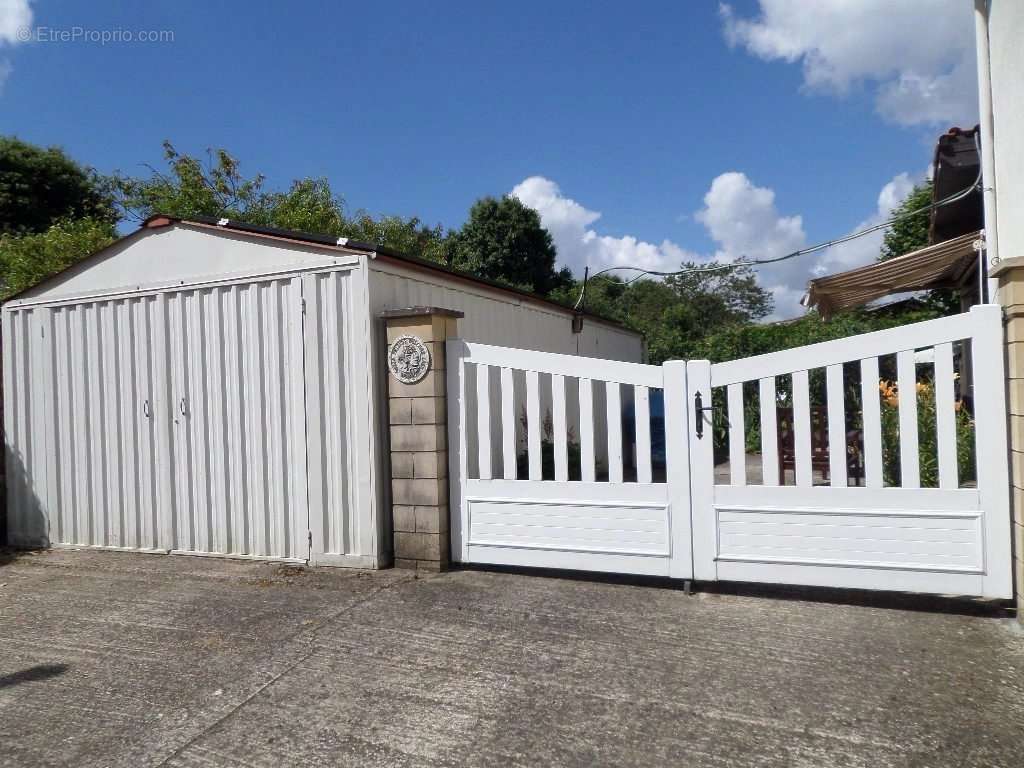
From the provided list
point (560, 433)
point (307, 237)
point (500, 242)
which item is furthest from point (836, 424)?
point (500, 242)

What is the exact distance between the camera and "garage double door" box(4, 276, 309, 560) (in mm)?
5801

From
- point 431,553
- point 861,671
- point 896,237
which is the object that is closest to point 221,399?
point 431,553

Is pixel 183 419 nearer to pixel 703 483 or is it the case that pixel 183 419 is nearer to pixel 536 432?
pixel 536 432

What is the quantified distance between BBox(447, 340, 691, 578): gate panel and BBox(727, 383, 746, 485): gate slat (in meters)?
0.31

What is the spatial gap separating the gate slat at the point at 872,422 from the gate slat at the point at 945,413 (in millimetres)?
313

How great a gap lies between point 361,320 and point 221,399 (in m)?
1.56

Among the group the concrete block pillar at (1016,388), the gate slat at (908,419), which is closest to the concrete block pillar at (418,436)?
the gate slat at (908,419)

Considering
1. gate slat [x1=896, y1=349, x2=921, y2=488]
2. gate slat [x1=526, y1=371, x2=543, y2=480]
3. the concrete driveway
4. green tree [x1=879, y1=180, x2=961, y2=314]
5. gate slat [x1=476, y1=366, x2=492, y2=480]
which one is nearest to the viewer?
the concrete driveway

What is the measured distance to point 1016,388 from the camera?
155 inches

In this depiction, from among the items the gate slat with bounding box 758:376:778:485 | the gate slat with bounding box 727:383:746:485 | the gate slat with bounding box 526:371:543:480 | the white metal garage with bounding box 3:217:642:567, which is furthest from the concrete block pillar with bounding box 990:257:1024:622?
the white metal garage with bounding box 3:217:642:567

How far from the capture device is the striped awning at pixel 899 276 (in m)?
7.08

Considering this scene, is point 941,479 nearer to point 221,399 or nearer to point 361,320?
point 361,320

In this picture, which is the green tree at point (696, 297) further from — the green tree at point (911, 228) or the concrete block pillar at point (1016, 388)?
the concrete block pillar at point (1016, 388)

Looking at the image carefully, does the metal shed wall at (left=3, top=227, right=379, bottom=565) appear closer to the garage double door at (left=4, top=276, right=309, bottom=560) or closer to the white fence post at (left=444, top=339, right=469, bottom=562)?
the garage double door at (left=4, top=276, right=309, bottom=560)
